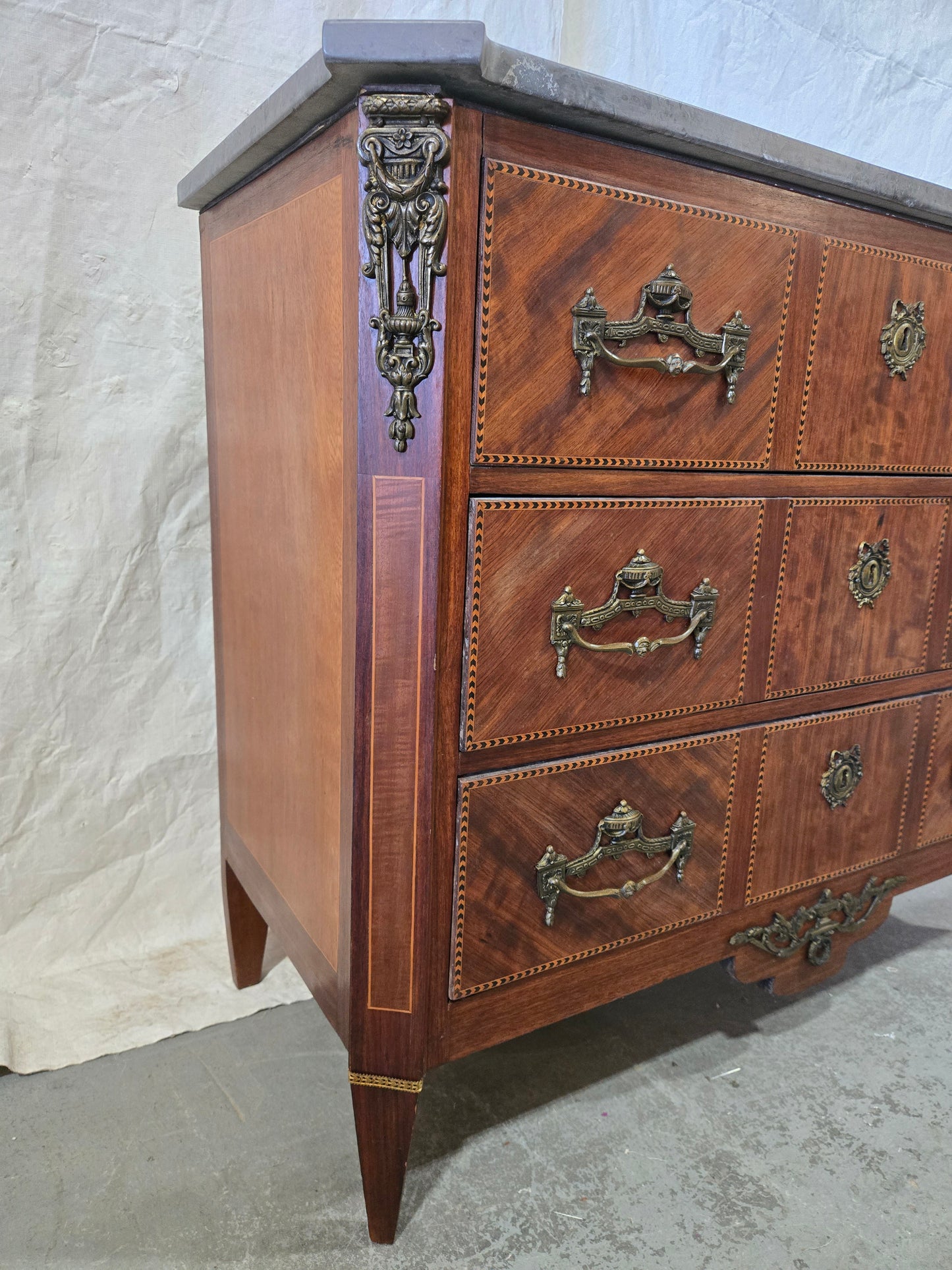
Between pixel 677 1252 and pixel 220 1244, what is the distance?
0.49m

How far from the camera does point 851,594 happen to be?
1.12 metres

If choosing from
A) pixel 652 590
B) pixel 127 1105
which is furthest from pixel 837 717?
pixel 127 1105

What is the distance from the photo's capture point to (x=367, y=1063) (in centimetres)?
92

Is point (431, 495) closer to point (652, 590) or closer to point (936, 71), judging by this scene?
point (652, 590)

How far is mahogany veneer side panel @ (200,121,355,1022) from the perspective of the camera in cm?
86

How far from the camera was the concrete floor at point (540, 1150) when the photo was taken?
99cm

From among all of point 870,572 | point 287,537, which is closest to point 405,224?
point 287,537

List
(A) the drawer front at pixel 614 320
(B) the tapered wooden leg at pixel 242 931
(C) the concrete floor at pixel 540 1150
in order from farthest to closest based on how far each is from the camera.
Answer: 1. (B) the tapered wooden leg at pixel 242 931
2. (C) the concrete floor at pixel 540 1150
3. (A) the drawer front at pixel 614 320

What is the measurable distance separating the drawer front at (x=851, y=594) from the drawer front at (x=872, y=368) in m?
0.06

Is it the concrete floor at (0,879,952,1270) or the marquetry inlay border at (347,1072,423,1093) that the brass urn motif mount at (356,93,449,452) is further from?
the concrete floor at (0,879,952,1270)

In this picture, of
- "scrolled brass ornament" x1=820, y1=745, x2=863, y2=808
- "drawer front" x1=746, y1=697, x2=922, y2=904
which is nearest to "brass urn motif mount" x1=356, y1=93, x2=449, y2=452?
"drawer front" x1=746, y1=697, x2=922, y2=904

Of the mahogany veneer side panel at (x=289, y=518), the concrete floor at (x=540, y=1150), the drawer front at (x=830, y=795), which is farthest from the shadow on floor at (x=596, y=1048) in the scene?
the mahogany veneer side panel at (x=289, y=518)

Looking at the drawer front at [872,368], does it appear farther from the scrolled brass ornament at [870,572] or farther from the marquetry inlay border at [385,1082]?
the marquetry inlay border at [385,1082]

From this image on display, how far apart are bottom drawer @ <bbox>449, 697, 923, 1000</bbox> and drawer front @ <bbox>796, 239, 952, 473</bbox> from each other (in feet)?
A: 1.08
